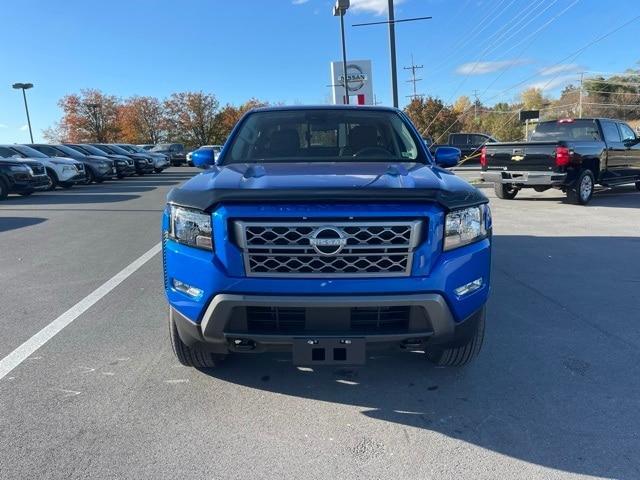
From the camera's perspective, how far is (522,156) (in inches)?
468

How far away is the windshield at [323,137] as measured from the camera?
4.31m

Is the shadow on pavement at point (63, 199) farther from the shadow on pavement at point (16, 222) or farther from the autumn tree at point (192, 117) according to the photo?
the autumn tree at point (192, 117)

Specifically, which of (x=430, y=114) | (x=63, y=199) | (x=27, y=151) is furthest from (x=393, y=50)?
(x=430, y=114)

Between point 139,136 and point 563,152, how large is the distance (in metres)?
59.6

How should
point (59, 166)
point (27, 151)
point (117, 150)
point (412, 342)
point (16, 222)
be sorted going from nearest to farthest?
point (412, 342) → point (16, 222) → point (27, 151) → point (59, 166) → point (117, 150)

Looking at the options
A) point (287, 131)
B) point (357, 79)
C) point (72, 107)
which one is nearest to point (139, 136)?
point (72, 107)

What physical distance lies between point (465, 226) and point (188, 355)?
1.96m

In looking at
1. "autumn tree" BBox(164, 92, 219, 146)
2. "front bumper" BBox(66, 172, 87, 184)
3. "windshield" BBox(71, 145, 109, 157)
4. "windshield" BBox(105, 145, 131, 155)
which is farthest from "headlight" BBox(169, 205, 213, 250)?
"autumn tree" BBox(164, 92, 219, 146)

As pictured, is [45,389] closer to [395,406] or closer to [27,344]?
[27,344]

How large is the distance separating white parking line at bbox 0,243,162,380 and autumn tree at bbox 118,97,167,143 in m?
61.1

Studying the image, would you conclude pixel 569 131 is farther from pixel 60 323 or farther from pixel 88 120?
pixel 88 120

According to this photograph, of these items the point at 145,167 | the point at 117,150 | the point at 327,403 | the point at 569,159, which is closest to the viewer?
the point at 327,403

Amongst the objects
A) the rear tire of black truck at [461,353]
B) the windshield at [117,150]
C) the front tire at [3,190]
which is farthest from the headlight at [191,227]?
the windshield at [117,150]

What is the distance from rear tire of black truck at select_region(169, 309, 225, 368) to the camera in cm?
333
